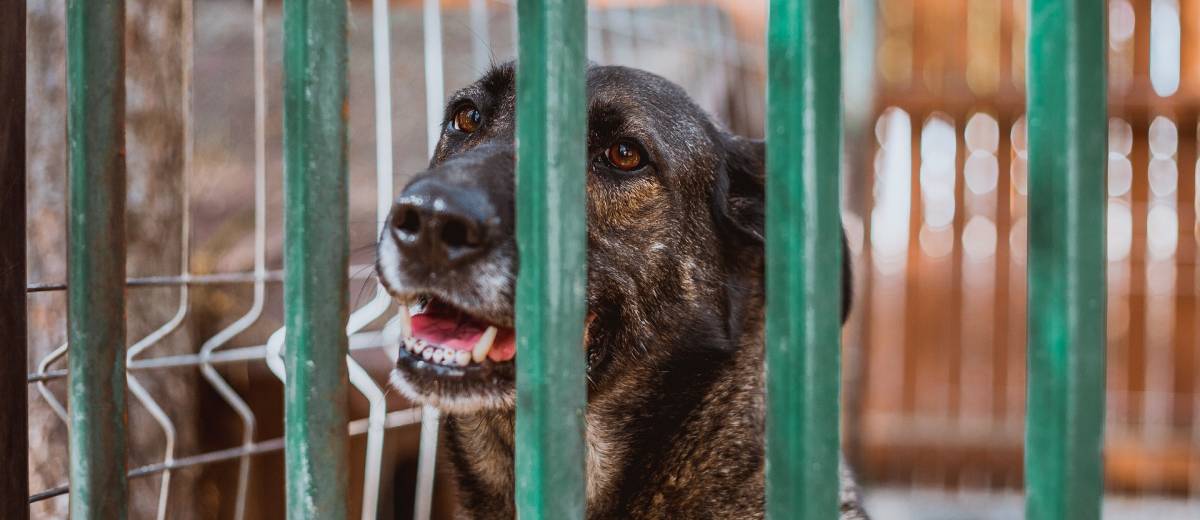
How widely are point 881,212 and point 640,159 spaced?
147 inches

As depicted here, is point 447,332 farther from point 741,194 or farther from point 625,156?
point 741,194

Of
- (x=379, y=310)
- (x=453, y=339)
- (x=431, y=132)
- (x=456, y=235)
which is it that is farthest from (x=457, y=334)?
(x=431, y=132)

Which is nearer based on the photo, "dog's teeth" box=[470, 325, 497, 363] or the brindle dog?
"dog's teeth" box=[470, 325, 497, 363]

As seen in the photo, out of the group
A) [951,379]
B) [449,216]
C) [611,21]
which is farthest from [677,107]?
[951,379]

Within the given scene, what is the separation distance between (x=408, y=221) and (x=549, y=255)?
58cm

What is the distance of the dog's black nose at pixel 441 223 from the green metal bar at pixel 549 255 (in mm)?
503

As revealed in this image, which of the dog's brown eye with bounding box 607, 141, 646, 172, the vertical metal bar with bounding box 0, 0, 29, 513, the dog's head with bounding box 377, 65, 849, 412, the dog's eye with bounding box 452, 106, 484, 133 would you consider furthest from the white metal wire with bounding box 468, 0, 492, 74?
the vertical metal bar with bounding box 0, 0, 29, 513

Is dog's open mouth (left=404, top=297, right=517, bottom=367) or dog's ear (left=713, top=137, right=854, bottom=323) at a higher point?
dog's ear (left=713, top=137, right=854, bottom=323)

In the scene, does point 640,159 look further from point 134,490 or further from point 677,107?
point 134,490

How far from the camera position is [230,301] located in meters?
2.55

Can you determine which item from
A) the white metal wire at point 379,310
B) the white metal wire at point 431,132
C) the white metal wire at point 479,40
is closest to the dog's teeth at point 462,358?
the white metal wire at point 379,310

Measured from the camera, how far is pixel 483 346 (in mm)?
1562

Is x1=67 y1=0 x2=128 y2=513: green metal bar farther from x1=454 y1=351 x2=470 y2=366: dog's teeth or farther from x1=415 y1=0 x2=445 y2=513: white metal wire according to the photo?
x1=415 y1=0 x2=445 y2=513: white metal wire

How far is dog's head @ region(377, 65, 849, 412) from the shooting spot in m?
1.42
